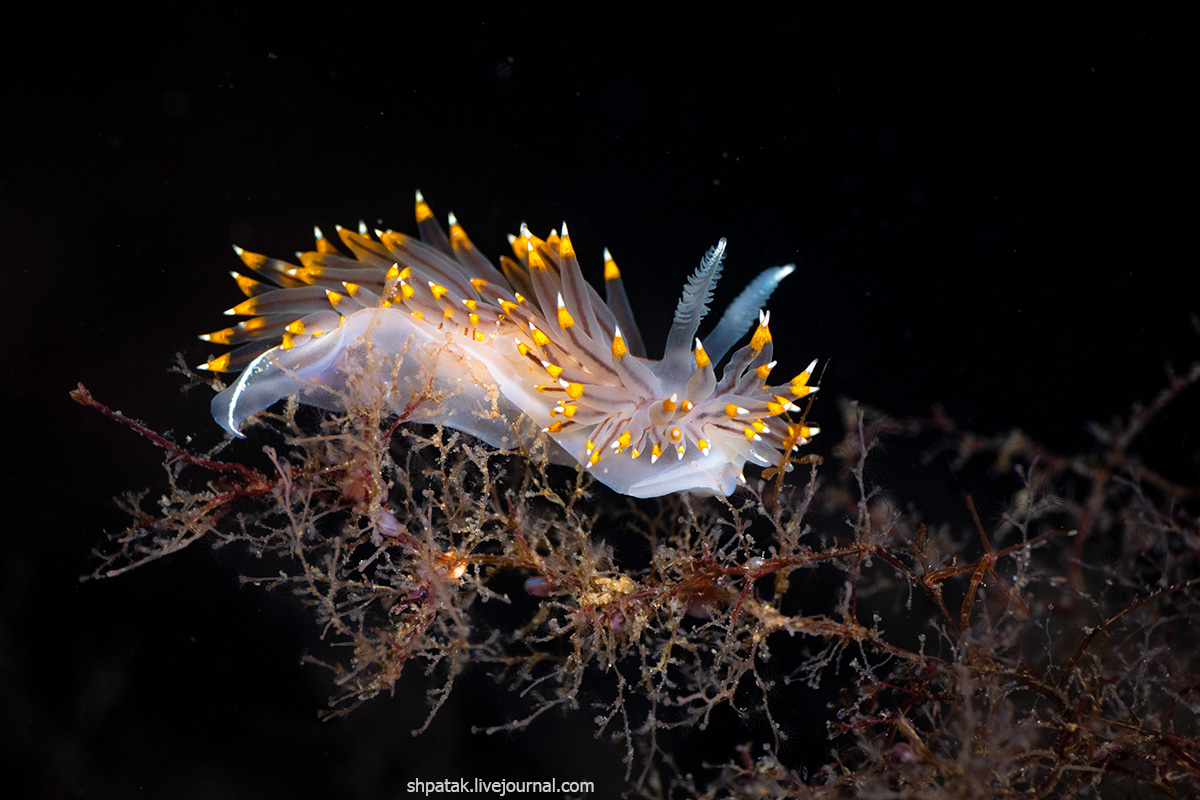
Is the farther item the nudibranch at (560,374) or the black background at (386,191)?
the black background at (386,191)

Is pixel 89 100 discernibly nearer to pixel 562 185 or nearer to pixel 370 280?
pixel 370 280

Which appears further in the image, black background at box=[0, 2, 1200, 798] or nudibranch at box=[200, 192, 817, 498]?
black background at box=[0, 2, 1200, 798]

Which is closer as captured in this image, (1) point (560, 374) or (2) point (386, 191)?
(1) point (560, 374)

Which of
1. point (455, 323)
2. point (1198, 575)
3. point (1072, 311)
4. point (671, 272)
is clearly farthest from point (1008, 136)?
point (455, 323)

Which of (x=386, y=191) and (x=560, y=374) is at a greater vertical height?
(x=386, y=191)
